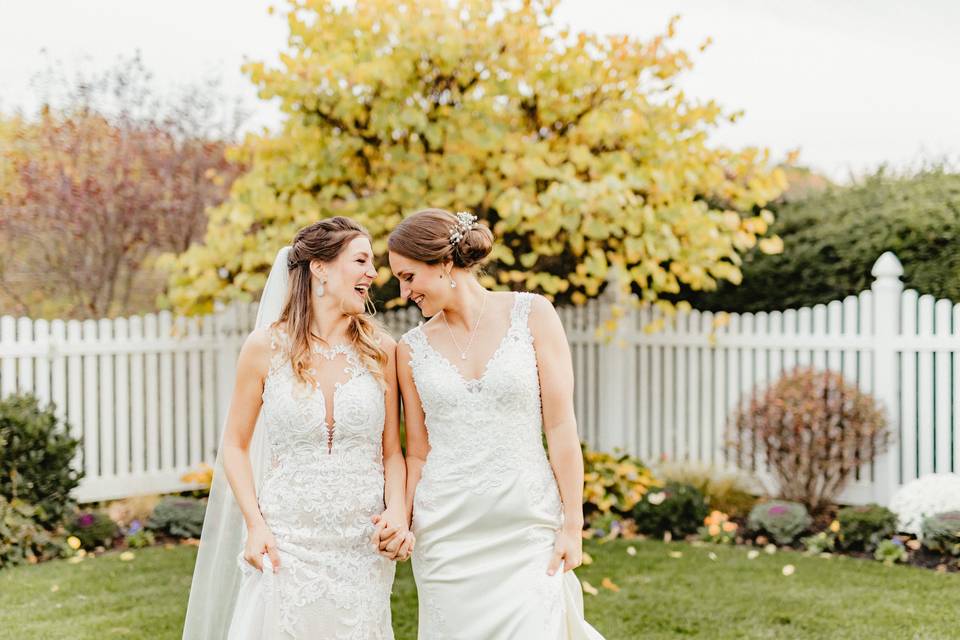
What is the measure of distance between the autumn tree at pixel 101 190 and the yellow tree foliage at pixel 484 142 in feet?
11.7

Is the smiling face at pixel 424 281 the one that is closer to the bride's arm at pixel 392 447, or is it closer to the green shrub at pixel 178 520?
the bride's arm at pixel 392 447

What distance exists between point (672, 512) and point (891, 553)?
1.51 metres

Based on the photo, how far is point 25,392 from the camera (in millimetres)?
7191

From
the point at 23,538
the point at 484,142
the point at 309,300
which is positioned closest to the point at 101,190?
the point at 23,538

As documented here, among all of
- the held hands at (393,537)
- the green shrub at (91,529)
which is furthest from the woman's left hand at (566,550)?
the green shrub at (91,529)

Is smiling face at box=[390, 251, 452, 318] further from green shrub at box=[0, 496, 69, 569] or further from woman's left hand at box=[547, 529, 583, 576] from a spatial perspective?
green shrub at box=[0, 496, 69, 569]

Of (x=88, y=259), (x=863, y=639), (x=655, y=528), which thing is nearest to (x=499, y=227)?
(x=655, y=528)

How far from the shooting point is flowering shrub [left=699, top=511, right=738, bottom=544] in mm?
7148

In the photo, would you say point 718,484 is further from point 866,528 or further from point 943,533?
point 943,533

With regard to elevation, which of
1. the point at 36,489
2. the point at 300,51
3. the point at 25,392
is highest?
the point at 300,51

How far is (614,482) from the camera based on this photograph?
7949 millimetres

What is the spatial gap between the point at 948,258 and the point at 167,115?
846 cm

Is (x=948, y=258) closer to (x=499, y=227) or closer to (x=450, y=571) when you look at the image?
(x=499, y=227)

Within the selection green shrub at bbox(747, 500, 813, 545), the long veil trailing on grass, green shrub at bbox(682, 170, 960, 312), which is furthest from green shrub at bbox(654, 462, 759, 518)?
the long veil trailing on grass
